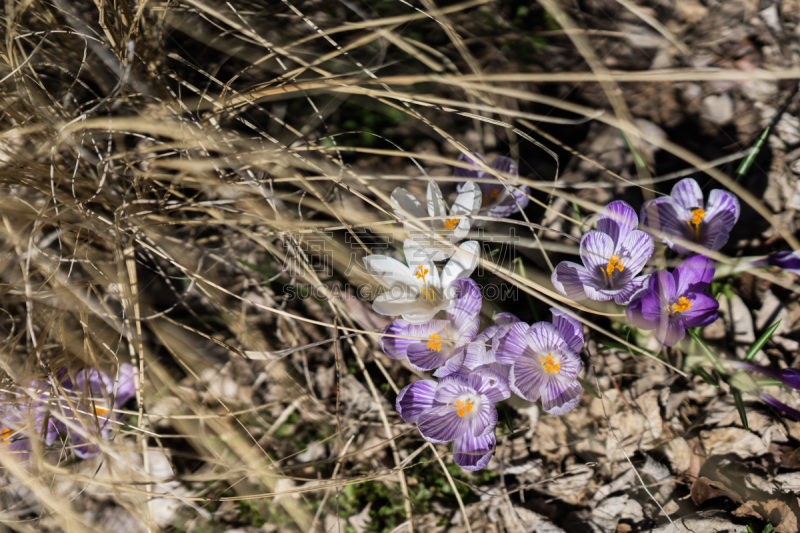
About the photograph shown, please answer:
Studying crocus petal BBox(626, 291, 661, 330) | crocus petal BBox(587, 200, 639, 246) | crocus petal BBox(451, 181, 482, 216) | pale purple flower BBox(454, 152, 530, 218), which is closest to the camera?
crocus petal BBox(626, 291, 661, 330)

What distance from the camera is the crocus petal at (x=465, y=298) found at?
143cm

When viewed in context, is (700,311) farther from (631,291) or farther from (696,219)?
(696,219)

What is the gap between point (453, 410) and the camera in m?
1.47

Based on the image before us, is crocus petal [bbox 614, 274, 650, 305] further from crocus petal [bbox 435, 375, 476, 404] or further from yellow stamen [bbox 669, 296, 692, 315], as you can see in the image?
crocus petal [bbox 435, 375, 476, 404]

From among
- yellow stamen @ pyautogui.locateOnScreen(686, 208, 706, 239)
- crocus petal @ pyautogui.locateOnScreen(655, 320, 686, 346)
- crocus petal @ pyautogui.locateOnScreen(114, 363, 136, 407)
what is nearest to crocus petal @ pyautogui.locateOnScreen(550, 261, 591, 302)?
crocus petal @ pyautogui.locateOnScreen(655, 320, 686, 346)

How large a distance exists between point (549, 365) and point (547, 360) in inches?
0.6

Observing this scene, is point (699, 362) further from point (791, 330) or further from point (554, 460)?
point (554, 460)

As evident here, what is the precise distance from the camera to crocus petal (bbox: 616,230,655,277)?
55.7 inches

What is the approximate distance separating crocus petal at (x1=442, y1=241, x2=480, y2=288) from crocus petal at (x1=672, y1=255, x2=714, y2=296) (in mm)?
618

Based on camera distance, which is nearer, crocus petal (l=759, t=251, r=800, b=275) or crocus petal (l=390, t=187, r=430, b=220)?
crocus petal (l=759, t=251, r=800, b=275)

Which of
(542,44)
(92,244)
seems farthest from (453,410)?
(542,44)

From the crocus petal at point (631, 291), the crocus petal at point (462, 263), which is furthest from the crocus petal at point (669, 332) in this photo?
the crocus petal at point (462, 263)

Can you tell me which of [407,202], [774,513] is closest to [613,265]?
[407,202]

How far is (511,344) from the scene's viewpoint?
1399 mm
